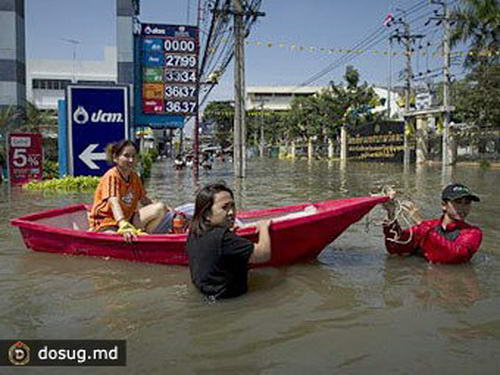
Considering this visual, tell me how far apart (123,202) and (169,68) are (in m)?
15.1

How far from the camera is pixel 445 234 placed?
4871mm

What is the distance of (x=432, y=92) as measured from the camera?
107 feet

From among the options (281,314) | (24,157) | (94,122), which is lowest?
(281,314)

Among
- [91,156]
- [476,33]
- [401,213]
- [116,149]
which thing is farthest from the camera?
[476,33]

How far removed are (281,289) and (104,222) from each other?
212cm

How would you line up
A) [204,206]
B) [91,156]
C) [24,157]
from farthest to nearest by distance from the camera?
[24,157]
[91,156]
[204,206]

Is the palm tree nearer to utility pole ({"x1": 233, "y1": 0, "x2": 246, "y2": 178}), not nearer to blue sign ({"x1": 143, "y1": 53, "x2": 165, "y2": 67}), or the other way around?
utility pole ({"x1": 233, "y1": 0, "x2": 246, "y2": 178})

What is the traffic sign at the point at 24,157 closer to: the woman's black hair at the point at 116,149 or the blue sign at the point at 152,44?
the blue sign at the point at 152,44

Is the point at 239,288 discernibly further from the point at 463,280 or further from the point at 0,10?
the point at 0,10

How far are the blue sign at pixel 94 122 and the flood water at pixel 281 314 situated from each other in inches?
186

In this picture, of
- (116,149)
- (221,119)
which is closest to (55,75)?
(221,119)

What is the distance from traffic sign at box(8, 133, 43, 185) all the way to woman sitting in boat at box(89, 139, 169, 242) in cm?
1175

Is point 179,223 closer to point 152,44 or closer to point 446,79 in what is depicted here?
point 152,44

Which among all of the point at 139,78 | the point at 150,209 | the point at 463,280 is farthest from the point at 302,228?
the point at 139,78
